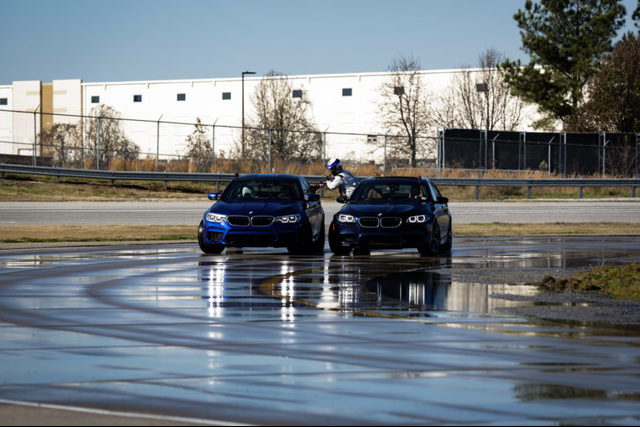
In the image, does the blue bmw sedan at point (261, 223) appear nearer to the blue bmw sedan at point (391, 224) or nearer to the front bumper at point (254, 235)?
the front bumper at point (254, 235)

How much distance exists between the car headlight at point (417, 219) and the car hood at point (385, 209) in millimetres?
105

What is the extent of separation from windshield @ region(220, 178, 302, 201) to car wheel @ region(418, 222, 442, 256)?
8.95 feet

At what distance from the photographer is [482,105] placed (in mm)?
74062

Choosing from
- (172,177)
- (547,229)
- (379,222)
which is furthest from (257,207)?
(172,177)

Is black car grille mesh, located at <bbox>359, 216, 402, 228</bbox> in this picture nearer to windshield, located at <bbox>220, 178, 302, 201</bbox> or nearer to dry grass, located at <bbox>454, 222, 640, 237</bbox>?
windshield, located at <bbox>220, 178, 302, 201</bbox>

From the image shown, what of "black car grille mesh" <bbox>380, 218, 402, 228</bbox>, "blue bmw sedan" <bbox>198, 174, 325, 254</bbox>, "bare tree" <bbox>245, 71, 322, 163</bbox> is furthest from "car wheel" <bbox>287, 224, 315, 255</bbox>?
"bare tree" <bbox>245, 71, 322, 163</bbox>

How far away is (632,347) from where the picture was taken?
9.47m

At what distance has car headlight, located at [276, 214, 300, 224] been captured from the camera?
21359mm

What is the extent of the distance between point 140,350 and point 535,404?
3509 mm

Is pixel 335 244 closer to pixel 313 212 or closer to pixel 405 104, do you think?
pixel 313 212

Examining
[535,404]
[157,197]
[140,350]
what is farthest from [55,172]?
[535,404]

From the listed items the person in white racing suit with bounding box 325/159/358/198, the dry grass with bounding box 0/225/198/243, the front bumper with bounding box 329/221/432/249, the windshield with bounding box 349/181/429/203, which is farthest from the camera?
the dry grass with bounding box 0/225/198/243

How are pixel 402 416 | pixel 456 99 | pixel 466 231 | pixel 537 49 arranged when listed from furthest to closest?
pixel 456 99
pixel 537 49
pixel 466 231
pixel 402 416

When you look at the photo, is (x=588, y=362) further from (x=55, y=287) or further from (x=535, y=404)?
(x=55, y=287)
